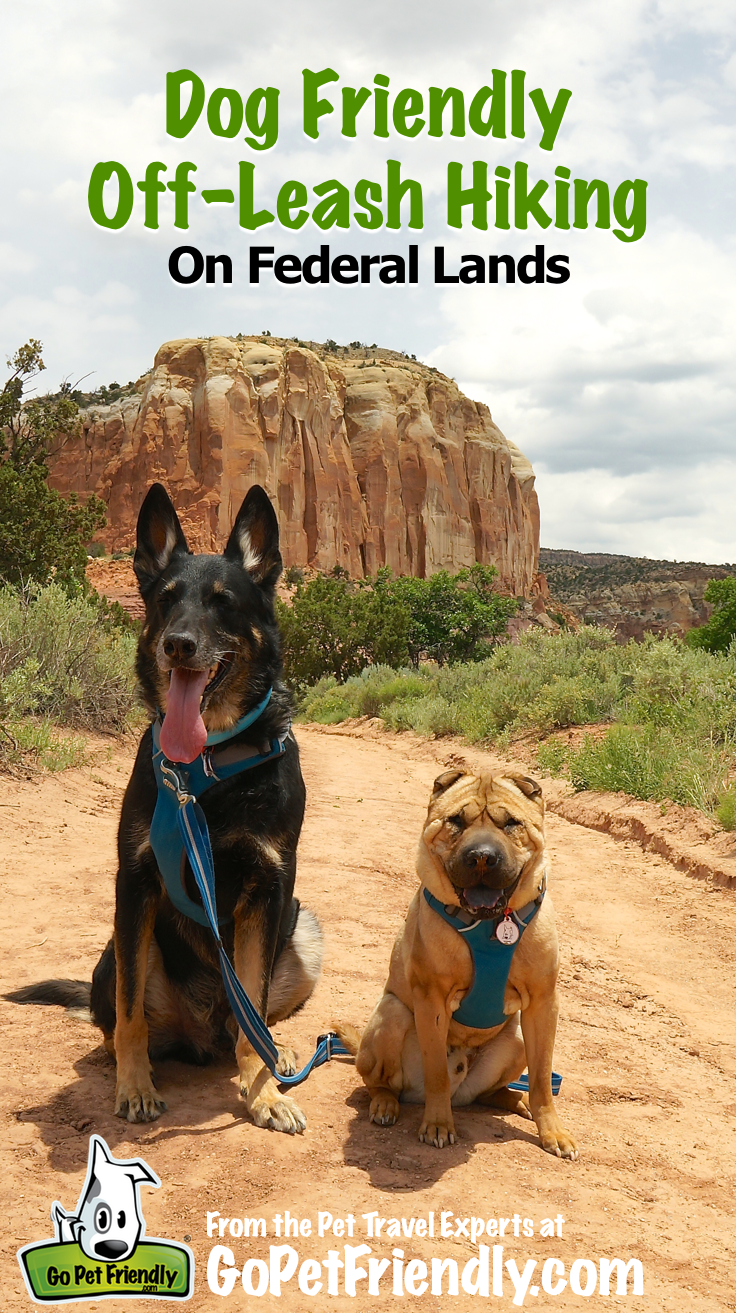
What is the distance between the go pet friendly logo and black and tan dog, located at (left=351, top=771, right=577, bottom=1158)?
105 centimetres

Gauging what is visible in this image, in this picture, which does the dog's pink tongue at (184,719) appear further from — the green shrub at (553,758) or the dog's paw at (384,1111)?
the green shrub at (553,758)

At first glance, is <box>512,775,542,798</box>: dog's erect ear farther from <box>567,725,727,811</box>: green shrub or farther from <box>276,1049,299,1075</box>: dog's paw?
<box>567,725,727,811</box>: green shrub

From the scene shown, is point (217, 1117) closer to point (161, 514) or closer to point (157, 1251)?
point (157, 1251)

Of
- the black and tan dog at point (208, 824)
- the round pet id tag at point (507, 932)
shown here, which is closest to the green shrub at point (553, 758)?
the black and tan dog at point (208, 824)

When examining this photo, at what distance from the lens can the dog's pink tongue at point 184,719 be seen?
3.36 metres

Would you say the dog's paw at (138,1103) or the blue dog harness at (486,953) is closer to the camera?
the blue dog harness at (486,953)

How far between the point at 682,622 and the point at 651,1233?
70.6 m

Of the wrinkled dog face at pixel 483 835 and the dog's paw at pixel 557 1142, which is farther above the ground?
the wrinkled dog face at pixel 483 835

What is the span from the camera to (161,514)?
381 centimetres

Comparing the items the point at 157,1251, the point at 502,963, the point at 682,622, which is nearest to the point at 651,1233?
the point at 502,963

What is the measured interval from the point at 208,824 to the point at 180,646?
672 mm

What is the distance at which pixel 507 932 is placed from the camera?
3127 mm

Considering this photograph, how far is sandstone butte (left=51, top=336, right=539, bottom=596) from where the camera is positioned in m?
66.9

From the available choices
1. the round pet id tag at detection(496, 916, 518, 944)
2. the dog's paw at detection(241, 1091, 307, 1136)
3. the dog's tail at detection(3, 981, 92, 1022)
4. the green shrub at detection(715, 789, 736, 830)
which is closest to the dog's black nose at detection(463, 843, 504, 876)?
the round pet id tag at detection(496, 916, 518, 944)
